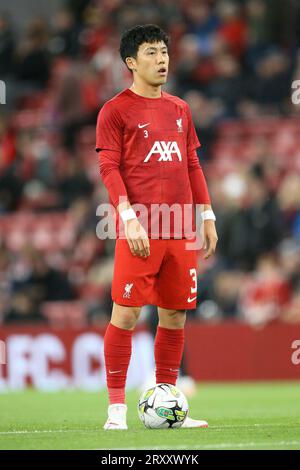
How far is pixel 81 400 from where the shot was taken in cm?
1202

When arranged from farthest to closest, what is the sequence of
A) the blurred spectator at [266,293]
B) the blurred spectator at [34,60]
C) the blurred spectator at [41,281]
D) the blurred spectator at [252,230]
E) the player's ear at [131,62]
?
the blurred spectator at [34,60]
the blurred spectator at [41,281]
the blurred spectator at [252,230]
the blurred spectator at [266,293]
the player's ear at [131,62]

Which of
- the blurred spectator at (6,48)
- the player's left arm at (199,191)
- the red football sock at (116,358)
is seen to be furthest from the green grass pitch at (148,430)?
the blurred spectator at (6,48)

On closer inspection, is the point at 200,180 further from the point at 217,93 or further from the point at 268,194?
the point at 217,93

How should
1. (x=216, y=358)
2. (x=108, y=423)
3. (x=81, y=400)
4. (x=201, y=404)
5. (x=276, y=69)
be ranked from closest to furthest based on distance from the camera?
(x=108, y=423) < (x=201, y=404) < (x=81, y=400) < (x=216, y=358) < (x=276, y=69)

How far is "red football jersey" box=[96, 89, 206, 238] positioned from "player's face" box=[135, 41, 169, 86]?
0.16m

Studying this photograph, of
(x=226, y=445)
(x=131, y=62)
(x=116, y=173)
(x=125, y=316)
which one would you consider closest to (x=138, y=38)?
(x=131, y=62)

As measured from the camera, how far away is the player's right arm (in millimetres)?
7574

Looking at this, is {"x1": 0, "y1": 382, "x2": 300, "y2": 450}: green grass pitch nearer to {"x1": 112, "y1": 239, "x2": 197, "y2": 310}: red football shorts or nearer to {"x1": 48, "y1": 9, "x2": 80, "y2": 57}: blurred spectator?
{"x1": 112, "y1": 239, "x2": 197, "y2": 310}: red football shorts

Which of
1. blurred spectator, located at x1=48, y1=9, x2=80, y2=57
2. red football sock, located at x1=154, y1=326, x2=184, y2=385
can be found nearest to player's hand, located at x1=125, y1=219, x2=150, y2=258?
red football sock, located at x1=154, y1=326, x2=184, y2=385

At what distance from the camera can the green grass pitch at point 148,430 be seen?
6879mm

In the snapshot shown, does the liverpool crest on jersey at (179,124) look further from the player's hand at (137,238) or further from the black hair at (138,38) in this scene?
the player's hand at (137,238)

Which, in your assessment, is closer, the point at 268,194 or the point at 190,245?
the point at 190,245

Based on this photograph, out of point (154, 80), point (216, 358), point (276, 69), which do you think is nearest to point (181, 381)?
point (216, 358)
